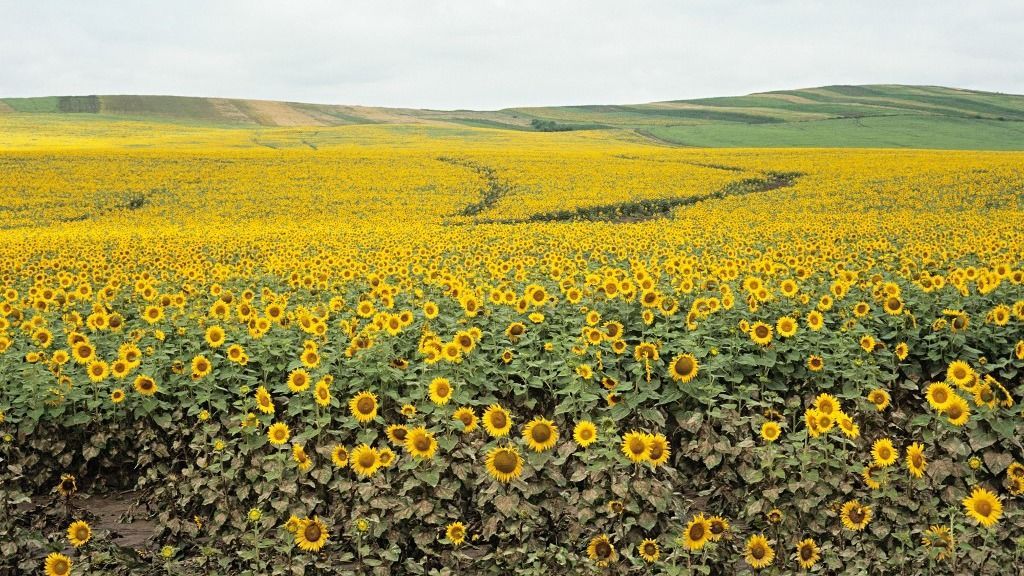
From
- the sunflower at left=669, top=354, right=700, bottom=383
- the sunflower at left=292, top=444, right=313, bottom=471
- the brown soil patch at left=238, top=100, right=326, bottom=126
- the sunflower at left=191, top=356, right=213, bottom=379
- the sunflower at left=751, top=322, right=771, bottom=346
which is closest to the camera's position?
the sunflower at left=292, top=444, right=313, bottom=471

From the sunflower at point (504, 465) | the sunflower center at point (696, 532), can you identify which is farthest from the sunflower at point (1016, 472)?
the sunflower at point (504, 465)

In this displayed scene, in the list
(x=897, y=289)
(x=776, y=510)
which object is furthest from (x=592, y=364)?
(x=897, y=289)

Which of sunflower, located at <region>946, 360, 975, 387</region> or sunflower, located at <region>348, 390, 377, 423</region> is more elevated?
sunflower, located at <region>946, 360, 975, 387</region>

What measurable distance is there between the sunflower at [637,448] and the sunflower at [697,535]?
458 millimetres

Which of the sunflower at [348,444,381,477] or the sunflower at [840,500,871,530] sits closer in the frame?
the sunflower at [840,500,871,530]

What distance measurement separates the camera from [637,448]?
4.41 m

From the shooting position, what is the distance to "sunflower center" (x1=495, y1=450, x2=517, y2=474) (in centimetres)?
455

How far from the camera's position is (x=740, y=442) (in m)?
5.38

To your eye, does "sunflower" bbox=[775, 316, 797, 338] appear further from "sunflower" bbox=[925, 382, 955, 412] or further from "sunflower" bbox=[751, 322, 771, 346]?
"sunflower" bbox=[925, 382, 955, 412]

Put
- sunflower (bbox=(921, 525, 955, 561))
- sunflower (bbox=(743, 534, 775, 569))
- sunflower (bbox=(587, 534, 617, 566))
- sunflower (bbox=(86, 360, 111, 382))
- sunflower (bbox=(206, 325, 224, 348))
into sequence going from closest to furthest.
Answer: sunflower (bbox=(921, 525, 955, 561)) → sunflower (bbox=(587, 534, 617, 566)) → sunflower (bbox=(743, 534, 775, 569)) → sunflower (bbox=(86, 360, 111, 382)) → sunflower (bbox=(206, 325, 224, 348))

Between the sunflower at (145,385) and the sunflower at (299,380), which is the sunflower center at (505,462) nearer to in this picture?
the sunflower at (299,380)

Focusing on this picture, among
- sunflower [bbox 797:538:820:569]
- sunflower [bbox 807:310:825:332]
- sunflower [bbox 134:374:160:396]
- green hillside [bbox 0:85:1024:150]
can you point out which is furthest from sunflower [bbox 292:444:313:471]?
green hillside [bbox 0:85:1024:150]

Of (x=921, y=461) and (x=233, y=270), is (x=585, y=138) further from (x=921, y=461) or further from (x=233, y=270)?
(x=921, y=461)

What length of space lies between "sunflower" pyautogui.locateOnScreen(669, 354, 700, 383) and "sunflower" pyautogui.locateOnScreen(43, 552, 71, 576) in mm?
4277
